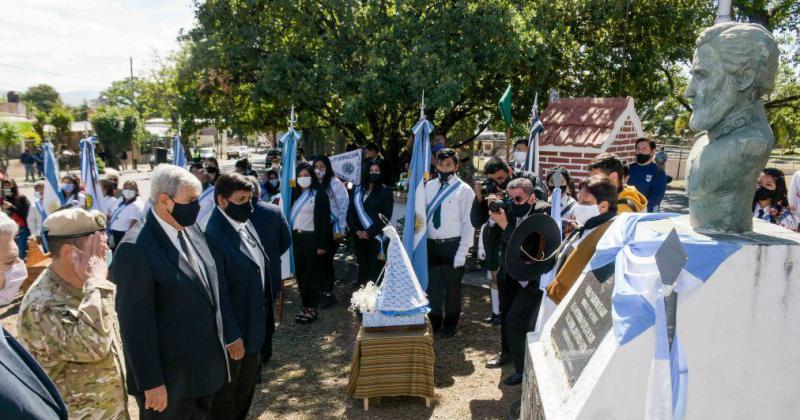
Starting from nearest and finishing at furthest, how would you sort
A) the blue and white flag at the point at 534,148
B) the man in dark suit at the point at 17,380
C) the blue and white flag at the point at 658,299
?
the man in dark suit at the point at 17,380
the blue and white flag at the point at 658,299
the blue and white flag at the point at 534,148

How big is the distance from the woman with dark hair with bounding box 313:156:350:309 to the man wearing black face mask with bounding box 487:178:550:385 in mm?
2677

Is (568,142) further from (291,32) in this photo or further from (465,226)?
(291,32)

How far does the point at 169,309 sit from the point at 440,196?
11.6ft

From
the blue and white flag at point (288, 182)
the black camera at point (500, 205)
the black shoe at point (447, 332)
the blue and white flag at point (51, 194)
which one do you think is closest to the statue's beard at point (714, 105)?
the black camera at point (500, 205)

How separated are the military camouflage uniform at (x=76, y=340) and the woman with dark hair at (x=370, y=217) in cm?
440

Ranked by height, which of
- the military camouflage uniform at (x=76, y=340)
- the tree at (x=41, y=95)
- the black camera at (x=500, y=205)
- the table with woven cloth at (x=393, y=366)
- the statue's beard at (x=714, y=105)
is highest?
the tree at (x=41, y=95)

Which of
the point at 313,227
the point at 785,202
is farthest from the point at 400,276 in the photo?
the point at 785,202

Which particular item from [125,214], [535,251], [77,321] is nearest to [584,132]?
[535,251]

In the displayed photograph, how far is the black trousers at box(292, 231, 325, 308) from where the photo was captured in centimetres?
674

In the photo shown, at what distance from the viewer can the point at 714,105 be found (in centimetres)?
246

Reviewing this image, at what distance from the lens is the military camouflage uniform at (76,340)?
248 cm

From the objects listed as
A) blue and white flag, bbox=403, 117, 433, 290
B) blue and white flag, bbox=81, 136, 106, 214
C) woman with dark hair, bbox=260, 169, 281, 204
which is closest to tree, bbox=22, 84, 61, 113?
blue and white flag, bbox=81, 136, 106, 214

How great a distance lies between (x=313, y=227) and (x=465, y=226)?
196 centimetres

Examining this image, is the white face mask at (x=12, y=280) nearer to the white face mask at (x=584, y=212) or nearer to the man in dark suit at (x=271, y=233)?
the man in dark suit at (x=271, y=233)
